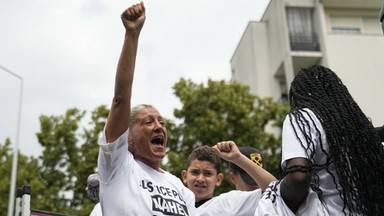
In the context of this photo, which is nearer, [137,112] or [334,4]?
[137,112]

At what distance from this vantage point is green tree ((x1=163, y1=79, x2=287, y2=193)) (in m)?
16.8

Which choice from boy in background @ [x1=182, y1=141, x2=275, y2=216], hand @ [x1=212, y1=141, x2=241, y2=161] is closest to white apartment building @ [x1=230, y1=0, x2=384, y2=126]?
boy in background @ [x1=182, y1=141, x2=275, y2=216]

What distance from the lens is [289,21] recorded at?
23672 mm

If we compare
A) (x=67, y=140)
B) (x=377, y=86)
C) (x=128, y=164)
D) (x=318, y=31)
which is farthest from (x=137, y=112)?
(x=318, y=31)

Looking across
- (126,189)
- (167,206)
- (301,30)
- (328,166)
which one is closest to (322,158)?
(328,166)

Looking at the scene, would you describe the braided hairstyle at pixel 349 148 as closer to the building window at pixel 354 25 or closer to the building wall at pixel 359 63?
the building wall at pixel 359 63

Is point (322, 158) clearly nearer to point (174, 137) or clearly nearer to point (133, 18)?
point (133, 18)

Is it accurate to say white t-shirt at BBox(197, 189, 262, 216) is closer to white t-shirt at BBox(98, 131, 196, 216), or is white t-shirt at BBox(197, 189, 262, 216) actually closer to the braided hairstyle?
white t-shirt at BBox(98, 131, 196, 216)

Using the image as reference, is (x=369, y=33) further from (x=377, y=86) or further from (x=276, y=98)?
(x=276, y=98)

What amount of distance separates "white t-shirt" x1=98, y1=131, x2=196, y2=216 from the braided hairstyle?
94cm

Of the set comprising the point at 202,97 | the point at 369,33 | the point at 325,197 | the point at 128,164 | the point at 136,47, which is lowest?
the point at 325,197

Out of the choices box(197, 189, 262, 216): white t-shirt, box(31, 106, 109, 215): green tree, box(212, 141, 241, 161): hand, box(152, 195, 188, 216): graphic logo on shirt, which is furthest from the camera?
box(31, 106, 109, 215): green tree

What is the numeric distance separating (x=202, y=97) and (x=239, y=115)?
1.28m

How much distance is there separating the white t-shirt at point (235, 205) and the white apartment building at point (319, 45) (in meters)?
16.2
